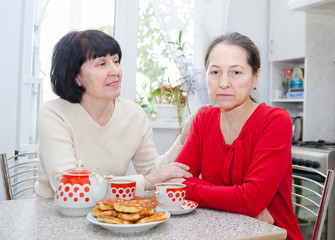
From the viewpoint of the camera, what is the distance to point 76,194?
0.97m

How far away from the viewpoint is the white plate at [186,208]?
99 cm

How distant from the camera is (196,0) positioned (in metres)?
2.96

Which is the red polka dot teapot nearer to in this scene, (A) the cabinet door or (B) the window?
(B) the window

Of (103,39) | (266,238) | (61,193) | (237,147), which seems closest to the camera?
(266,238)

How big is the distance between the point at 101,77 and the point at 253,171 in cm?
69

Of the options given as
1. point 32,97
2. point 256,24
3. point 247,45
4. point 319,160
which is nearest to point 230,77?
point 247,45

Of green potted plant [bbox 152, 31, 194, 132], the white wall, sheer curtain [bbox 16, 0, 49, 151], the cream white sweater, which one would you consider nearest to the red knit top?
the cream white sweater

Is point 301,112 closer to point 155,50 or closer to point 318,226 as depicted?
point 155,50

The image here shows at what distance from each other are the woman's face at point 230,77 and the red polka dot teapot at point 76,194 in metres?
0.52

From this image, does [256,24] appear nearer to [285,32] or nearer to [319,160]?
[285,32]

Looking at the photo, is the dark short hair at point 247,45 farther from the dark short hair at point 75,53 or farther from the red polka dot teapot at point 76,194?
the red polka dot teapot at point 76,194

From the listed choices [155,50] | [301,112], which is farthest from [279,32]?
[155,50]

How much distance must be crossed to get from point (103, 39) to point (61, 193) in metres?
0.73

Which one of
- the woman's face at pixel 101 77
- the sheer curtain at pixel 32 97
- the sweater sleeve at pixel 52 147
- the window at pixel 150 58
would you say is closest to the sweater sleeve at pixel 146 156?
the woman's face at pixel 101 77
